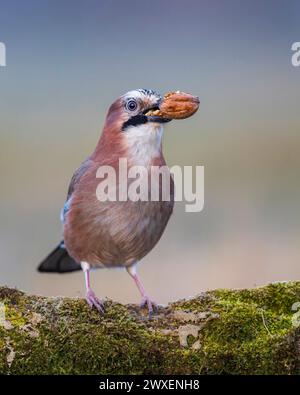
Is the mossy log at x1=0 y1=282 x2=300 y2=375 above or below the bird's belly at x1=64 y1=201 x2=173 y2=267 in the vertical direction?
below

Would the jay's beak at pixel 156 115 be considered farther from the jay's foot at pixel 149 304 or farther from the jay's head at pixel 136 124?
the jay's foot at pixel 149 304

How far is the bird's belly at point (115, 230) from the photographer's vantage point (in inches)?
197

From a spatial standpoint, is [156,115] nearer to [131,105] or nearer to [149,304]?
[131,105]

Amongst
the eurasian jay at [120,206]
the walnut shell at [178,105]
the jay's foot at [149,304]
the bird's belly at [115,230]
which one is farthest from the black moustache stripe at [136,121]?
the jay's foot at [149,304]

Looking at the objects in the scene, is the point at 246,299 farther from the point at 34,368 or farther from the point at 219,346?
the point at 34,368

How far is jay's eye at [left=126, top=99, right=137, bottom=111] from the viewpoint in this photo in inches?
198

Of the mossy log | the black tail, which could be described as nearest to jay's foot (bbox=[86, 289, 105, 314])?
the mossy log

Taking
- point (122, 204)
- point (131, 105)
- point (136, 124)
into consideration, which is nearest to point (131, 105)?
point (131, 105)

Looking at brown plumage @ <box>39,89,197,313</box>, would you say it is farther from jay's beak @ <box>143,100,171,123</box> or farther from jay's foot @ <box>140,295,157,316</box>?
jay's foot @ <box>140,295,157,316</box>

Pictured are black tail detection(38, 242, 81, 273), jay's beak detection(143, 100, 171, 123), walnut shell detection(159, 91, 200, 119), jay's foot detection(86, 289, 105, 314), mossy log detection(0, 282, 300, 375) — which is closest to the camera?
mossy log detection(0, 282, 300, 375)

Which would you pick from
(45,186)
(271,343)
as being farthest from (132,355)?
(45,186)

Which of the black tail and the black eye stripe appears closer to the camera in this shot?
the black eye stripe
